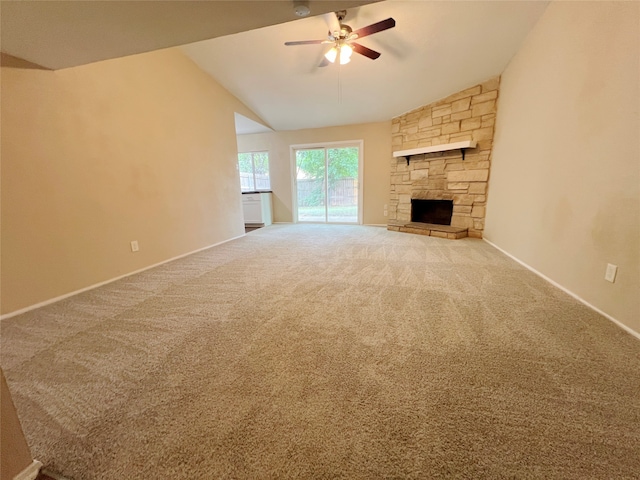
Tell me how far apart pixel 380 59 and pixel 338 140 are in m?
2.20

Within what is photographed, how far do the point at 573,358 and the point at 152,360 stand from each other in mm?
2212

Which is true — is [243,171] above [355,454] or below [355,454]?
above

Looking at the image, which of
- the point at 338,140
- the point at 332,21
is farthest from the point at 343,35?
the point at 338,140

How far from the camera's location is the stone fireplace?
3.78 metres

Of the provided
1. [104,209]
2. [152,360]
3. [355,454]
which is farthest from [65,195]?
[355,454]

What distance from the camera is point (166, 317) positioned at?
68.9 inches

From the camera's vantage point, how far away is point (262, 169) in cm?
621

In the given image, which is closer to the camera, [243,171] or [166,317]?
[166,317]

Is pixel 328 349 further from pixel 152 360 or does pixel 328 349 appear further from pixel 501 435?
pixel 152 360

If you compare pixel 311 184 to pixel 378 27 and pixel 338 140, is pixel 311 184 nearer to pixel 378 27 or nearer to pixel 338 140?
pixel 338 140

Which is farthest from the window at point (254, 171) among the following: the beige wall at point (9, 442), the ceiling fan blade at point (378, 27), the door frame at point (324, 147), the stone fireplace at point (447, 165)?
the beige wall at point (9, 442)

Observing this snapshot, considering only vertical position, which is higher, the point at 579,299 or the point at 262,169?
the point at 262,169

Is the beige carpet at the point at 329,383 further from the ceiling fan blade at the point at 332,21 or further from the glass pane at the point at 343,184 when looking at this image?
the glass pane at the point at 343,184

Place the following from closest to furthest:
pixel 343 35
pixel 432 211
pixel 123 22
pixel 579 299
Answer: pixel 123 22 → pixel 579 299 → pixel 343 35 → pixel 432 211
